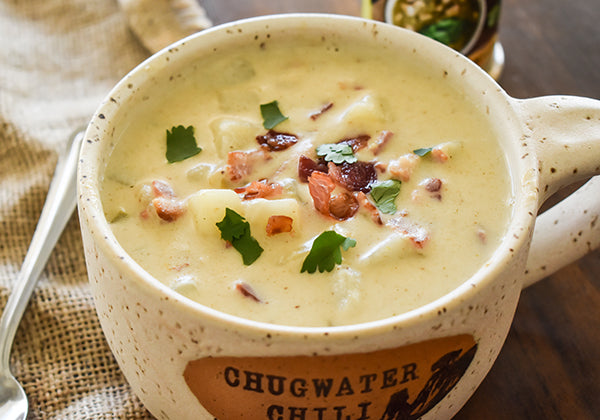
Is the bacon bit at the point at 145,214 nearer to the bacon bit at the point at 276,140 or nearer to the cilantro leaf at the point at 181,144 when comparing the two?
the cilantro leaf at the point at 181,144

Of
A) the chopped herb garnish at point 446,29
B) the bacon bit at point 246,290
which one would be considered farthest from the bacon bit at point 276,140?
the chopped herb garnish at point 446,29

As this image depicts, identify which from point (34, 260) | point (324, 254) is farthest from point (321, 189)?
point (34, 260)

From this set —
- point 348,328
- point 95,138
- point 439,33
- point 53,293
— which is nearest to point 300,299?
point 348,328

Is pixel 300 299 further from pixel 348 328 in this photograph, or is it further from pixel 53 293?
pixel 53 293

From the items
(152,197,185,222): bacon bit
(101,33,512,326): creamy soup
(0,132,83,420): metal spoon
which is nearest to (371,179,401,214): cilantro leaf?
(101,33,512,326): creamy soup

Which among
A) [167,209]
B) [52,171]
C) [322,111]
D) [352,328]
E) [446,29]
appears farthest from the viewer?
[446,29]

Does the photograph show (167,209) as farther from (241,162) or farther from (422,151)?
(422,151)
